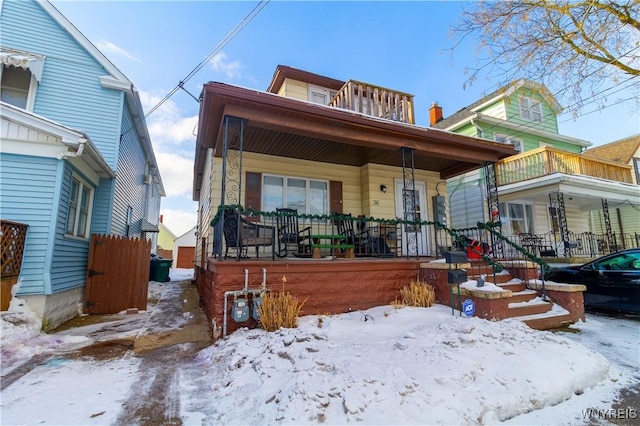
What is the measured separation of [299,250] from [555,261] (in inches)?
347

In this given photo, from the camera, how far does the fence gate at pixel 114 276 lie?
6.41 metres

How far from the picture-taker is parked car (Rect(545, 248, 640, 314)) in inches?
222

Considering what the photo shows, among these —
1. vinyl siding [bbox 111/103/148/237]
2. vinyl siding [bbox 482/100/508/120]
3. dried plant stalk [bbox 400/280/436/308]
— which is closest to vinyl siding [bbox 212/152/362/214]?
dried plant stalk [bbox 400/280/436/308]

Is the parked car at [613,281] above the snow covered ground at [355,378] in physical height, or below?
above

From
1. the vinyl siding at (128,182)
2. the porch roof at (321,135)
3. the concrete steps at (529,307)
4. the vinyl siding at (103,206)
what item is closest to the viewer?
the concrete steps at (529,307)

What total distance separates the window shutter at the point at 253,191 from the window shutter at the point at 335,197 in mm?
1990

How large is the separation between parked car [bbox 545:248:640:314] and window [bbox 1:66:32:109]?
13518mm

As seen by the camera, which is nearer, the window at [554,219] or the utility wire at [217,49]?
the utility wire at [217,49]

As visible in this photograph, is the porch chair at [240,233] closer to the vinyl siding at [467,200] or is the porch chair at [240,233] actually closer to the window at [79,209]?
the window at [79,209]

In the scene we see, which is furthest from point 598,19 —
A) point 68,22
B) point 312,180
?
point 68,22

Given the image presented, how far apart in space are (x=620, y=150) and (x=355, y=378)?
22189 mm

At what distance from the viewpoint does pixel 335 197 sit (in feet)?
27.5

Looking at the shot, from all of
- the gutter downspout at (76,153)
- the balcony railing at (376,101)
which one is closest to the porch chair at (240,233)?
the gutter downspout at (76,153)

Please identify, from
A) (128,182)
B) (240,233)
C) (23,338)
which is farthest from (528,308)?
(128,182)
